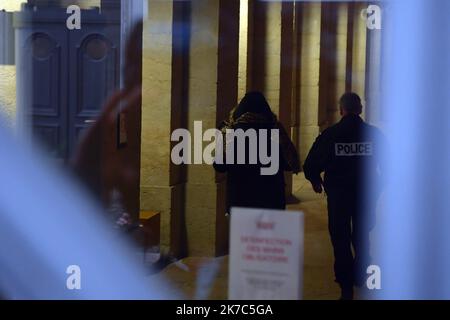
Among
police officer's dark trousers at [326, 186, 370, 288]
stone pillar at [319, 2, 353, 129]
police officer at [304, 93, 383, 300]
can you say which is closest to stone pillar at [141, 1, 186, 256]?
police officer at [304, 93, 383, 300]

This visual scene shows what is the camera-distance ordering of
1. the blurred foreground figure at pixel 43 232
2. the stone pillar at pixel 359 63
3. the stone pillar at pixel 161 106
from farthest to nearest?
the stone pillar at pixel 359 63, the stone pillar at pixel 161 106, the blurred foreground figure at pixel 43 232

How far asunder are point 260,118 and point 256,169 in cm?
38

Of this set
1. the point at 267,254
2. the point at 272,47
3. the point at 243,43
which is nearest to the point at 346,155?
the point at 267,254

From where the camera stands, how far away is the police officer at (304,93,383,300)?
709 cm

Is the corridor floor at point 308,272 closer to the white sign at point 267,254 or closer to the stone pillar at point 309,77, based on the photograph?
the white sign at point 267,254

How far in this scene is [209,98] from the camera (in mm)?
8383

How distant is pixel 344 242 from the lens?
719cm

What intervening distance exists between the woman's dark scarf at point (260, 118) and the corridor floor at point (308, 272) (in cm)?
59

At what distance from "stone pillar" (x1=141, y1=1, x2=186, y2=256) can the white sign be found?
12.5ft

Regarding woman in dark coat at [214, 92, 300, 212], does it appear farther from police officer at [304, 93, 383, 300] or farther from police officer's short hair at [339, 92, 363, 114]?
police officer's short hair at [339, 92, 363, 114]

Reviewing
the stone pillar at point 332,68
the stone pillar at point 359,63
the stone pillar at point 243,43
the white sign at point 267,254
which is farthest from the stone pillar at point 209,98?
the stone pillar at point 359,63

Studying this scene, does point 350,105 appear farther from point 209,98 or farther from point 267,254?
point 267,254

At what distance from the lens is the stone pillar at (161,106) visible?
8055mm

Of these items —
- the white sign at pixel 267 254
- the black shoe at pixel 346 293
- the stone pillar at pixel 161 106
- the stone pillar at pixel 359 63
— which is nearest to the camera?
the white sign at pixel 267 254
